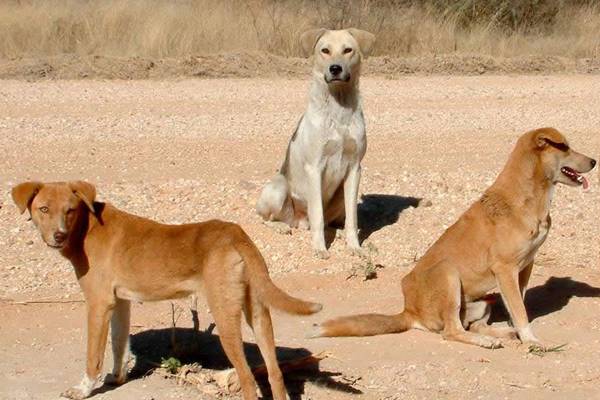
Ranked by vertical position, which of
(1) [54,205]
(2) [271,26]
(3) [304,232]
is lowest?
(3) [304,232]

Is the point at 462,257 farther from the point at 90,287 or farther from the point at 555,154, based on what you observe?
the point at 90,287

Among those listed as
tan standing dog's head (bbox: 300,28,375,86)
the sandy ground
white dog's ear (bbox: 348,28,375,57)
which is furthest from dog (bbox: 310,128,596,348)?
white dog's ear (bbox: 348,28,375,57)

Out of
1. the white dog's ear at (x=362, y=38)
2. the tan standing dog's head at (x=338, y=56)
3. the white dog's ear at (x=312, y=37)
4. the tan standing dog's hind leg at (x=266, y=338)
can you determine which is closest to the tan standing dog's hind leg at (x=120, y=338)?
the tan standing dog's hind leg at (x=266, y=338)

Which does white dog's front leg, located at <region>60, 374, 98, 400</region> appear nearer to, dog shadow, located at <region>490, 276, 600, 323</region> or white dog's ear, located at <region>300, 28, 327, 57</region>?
dog shadow, located at <region>490, 276, 600, 323</region>

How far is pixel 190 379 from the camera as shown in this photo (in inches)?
304

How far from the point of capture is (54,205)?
7203 mm

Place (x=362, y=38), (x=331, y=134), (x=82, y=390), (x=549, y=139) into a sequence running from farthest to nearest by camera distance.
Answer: (x=362, y=38) < (x=331, y=134) < (x=549, y=139) < (x=82, y=390)

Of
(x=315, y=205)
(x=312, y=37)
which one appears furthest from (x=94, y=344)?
(x=312, y=37)

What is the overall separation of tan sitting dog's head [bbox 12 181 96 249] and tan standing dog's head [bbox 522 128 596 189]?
3.17 meters

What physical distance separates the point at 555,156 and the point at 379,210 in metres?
3.21

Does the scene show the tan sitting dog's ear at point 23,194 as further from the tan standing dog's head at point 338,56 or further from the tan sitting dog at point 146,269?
the tan standing dog's head at point 338,56

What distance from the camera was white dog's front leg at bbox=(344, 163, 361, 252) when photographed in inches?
423

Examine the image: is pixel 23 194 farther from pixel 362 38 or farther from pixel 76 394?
pixel 362 38

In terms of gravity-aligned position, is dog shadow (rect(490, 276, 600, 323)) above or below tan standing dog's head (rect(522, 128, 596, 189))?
below
